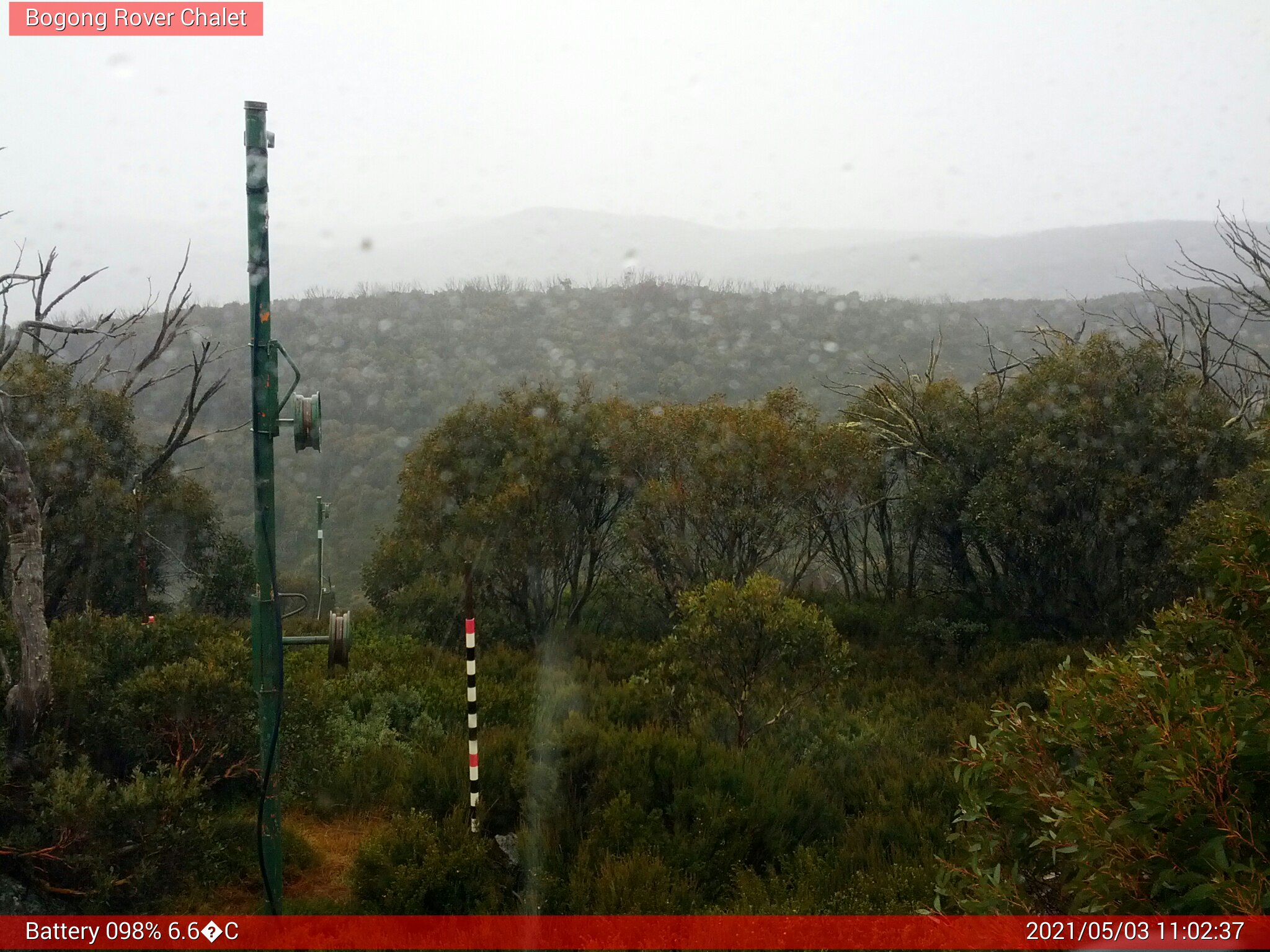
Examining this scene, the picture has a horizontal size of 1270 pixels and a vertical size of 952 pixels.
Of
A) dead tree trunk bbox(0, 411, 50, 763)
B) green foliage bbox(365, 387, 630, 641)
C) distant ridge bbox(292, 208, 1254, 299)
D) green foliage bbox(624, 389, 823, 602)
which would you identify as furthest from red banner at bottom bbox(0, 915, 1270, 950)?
distant ridge bbox(292, 208, 1254, 299)

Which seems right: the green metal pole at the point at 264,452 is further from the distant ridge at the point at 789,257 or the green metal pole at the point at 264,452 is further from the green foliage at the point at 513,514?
the distant ridge at the point at 789,257

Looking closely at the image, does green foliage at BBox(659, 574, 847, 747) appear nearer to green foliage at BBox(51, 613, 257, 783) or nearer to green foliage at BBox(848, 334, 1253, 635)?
green foliage at BBox(51, 613, 257, 783)

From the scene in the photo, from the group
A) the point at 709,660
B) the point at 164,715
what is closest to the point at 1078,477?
the point at 709,660

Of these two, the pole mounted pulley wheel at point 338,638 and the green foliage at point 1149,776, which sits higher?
the green foliage at point 1149,776

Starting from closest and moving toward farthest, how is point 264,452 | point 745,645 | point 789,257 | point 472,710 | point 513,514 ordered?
point 264,452 → point 472,710 → point 745,645 → point 513,514 → point 789,257

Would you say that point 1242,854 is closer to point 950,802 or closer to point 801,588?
point 950,802

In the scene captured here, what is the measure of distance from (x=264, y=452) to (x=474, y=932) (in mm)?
3000

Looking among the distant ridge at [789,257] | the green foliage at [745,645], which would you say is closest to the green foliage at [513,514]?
the green foliage at [745,645]

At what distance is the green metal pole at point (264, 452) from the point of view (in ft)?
16.1

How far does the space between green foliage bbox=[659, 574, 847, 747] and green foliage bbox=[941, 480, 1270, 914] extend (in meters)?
4.91

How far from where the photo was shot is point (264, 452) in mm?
4992

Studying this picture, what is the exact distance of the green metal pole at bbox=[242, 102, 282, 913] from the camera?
4906 millimetres

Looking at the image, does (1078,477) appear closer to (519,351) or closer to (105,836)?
(105,836)

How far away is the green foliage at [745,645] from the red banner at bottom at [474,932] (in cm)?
369
